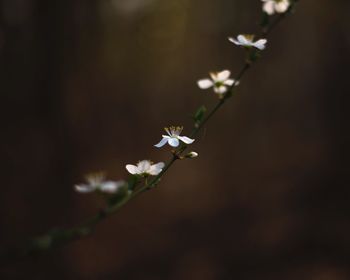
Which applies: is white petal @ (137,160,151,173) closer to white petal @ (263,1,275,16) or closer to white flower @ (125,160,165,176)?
white flower @ (125,160,165,176)

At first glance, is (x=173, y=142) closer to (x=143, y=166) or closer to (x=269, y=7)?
(x=143, y=166)

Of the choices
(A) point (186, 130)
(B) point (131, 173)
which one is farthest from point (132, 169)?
(A) point (186, 130)

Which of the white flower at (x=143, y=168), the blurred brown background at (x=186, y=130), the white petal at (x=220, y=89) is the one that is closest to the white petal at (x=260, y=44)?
the white petal at (x=220, y=89)

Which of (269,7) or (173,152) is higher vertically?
(269,7)

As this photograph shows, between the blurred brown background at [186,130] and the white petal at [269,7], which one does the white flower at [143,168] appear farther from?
the blurred brown background at [186,130]

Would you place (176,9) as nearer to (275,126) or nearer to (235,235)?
(275,126)

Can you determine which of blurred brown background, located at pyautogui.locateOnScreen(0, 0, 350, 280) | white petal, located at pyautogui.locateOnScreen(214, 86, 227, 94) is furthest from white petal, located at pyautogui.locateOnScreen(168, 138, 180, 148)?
blurred brown background, located at pyautogui.locateOnScreen(0, 0, 350, 280)

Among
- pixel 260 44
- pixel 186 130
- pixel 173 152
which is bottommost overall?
pixel 173 152
